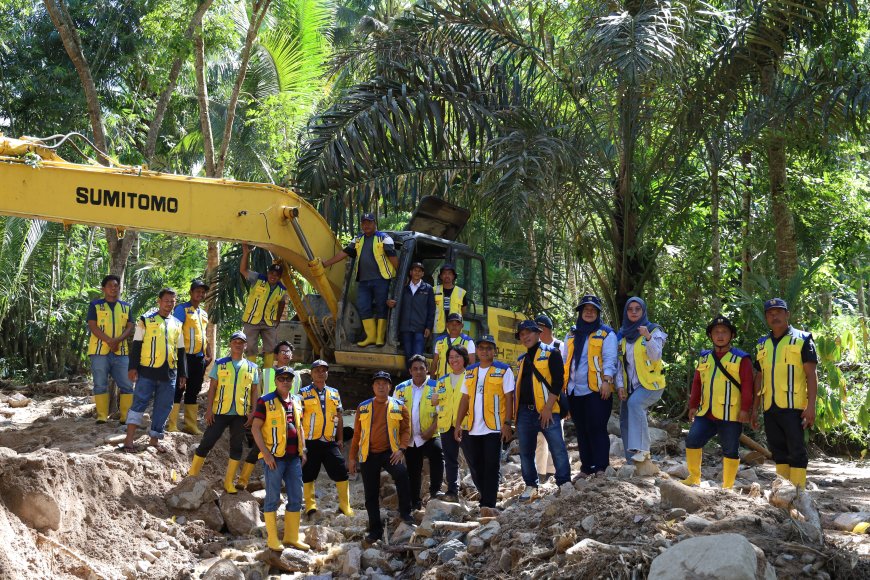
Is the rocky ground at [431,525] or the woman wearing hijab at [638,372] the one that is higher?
the woman wearing hijab at [638,372]

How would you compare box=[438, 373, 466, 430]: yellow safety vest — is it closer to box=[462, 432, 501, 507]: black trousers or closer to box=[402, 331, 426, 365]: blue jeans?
box=[462, 432, 501, 507]: black trousers

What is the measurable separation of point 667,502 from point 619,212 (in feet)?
19.8

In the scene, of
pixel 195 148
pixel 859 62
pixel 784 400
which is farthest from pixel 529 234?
pixel 195 148

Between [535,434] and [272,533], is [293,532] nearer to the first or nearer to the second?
[272,533]

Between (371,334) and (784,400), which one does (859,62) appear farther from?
(371,334)

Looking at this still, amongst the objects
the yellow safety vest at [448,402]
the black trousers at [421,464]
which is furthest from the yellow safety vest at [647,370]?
the black trousers at [421,464]

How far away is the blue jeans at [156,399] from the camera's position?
35.2ft

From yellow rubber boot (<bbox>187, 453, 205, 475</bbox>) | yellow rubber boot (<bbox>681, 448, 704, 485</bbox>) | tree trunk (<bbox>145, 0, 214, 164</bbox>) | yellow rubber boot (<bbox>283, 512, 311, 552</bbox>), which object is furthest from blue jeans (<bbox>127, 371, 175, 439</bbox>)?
yellow rubber boot (<bbox>681, 448, 704, 485</bbox>)

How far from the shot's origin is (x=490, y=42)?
13625mm

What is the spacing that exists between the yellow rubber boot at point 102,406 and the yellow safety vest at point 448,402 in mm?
4496

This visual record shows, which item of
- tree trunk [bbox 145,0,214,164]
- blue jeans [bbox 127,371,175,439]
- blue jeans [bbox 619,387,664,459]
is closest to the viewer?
blue jeans [bbox 619,387,664,459]

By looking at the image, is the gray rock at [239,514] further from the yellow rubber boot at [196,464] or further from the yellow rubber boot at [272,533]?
the yellow rubber boot at [272,533]

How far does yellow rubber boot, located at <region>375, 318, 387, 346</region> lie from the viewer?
11758 millimetres

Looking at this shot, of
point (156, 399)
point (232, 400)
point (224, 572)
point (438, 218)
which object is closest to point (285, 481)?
point (224, 572)
